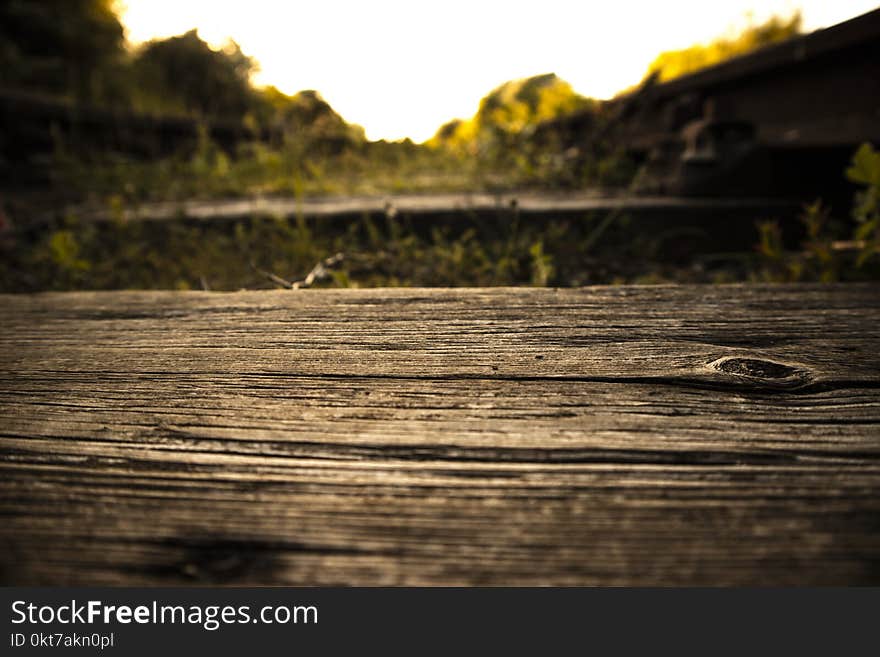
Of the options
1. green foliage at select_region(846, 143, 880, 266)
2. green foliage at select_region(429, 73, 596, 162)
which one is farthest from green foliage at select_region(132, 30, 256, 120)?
green foliage at select_region(846, 143, 880, 266)

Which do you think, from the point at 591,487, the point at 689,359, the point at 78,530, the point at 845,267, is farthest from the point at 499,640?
the point at 845,267

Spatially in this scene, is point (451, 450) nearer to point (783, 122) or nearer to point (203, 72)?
point (783, 122)

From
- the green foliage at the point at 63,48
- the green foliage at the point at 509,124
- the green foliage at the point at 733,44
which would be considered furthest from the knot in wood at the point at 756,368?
the green foliage at the point at 733,44

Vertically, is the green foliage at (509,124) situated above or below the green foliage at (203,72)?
below

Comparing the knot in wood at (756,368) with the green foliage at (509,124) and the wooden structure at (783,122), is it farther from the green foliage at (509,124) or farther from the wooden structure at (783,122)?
the green foliage at (509,124)

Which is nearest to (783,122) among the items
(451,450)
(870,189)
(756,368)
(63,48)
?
(870,189)

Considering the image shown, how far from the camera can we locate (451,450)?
705mm

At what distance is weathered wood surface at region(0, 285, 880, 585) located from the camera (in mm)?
549

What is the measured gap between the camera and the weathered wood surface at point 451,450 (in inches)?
21.6

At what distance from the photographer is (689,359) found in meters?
0.94

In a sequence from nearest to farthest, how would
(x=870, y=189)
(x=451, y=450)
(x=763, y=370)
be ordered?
(x=451, y=450)
(x=763, y=370)
(x=870, y=189)

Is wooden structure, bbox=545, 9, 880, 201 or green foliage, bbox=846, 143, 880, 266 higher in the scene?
wooden structure, bbox=545, 9, 880, 201

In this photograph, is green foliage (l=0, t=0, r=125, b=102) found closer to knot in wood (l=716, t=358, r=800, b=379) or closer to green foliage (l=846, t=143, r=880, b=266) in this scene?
green foliage (l=846, t=143, r=880, b=266)

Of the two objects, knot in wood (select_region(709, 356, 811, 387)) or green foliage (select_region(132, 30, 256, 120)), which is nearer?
knot in wood (select_region(709, 356, 811, 387))
